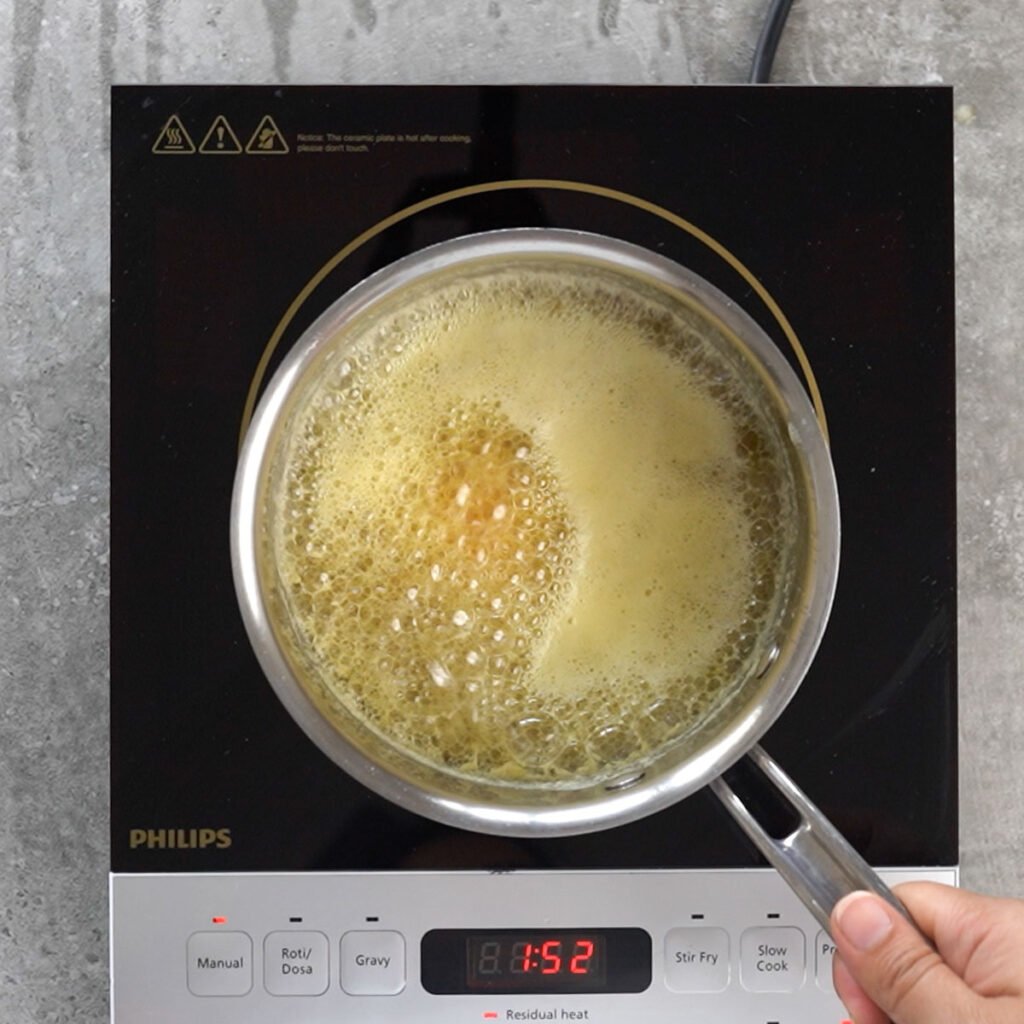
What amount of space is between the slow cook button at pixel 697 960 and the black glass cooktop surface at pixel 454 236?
0.14 ft

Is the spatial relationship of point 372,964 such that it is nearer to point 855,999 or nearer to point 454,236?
point 855,999

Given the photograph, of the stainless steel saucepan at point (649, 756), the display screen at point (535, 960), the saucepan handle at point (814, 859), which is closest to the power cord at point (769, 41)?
the stainless steel saucepan at point (649, 756)

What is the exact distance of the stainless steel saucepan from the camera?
0.59 m

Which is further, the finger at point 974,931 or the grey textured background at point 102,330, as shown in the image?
the grey textured background at point 102,330

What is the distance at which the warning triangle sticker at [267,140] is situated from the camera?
2.19 ft

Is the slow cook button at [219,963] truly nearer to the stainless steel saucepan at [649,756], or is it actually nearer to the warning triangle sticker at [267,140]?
the stainless steel saucepan at [649,756]

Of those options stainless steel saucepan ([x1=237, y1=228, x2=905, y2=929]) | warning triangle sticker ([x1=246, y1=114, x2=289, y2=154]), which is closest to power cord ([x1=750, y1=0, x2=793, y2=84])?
stainless steel saucepan ([x1=237, y1=228, x2=905, y2=929])

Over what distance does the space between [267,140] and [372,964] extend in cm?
47

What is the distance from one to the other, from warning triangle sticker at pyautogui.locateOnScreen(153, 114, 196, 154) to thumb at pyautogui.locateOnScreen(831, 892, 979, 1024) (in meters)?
0.53

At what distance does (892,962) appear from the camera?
0.53m

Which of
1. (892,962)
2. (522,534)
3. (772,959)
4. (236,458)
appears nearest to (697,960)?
(772,959)

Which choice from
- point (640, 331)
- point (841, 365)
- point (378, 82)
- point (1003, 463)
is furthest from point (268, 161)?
point (1003, 463)

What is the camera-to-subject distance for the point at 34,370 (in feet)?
2.39

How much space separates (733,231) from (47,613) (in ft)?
1.58
